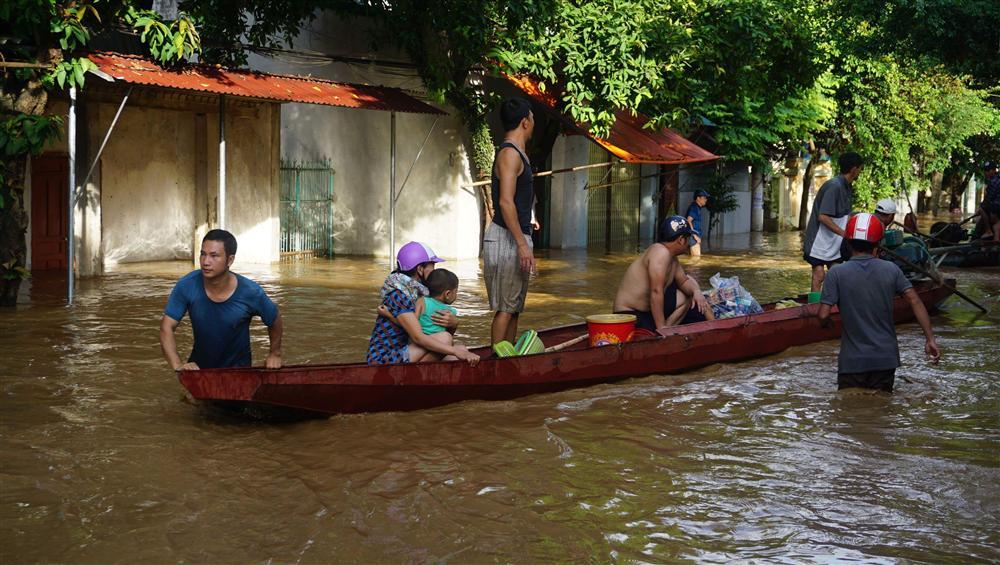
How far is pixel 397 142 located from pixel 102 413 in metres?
13.1

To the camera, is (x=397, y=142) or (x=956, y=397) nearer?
(x=956, y=397)

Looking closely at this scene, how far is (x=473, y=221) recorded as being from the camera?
20812 mm

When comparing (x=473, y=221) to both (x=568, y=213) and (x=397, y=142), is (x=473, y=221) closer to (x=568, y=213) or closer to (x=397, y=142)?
(x=397, y=142)

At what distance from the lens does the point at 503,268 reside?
822 centimetres

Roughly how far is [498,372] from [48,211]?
11446mm

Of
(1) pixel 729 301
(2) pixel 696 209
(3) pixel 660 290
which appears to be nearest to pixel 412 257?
(3) pixel 660 290

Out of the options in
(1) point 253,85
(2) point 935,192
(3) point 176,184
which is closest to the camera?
(1) point 253,85

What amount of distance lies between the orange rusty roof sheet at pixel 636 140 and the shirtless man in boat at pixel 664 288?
31.7ft

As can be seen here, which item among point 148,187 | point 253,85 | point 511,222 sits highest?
point 253,85

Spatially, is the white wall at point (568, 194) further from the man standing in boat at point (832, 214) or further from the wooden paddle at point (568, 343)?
the wooden paddle at point (568, 343)

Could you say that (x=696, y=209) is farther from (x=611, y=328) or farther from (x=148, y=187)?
(x=611, y=328)

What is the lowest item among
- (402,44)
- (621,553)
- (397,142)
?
(621,553)

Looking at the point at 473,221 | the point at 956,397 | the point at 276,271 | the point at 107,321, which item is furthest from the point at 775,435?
the point at 473,221

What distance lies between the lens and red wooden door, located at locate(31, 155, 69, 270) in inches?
662
